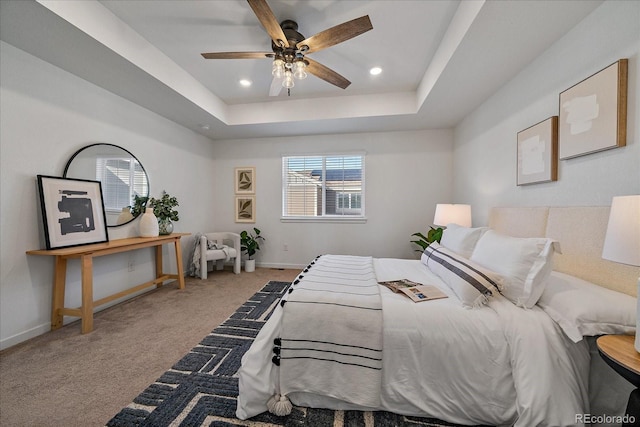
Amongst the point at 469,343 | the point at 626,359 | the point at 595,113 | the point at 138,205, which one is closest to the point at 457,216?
the point at 595,113

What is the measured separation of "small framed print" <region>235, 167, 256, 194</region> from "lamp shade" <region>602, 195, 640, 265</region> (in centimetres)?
442

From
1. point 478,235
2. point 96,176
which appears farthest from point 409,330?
point 96,176

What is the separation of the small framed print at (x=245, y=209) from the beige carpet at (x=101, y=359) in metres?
1.92

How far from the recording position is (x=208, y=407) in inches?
53.8

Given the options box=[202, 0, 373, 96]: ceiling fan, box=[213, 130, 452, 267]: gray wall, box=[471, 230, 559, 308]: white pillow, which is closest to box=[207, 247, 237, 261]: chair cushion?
box=[213, 130, 452, 267]: gray wall

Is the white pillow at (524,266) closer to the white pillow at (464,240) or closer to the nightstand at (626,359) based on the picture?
the nightstand at (626,359)

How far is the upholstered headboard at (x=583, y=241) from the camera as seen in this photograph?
1.33 meters

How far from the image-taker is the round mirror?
2494 mm

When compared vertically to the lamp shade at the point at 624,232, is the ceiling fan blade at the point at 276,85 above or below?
above

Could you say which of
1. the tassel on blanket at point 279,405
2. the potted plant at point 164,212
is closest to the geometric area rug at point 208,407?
the tassel on blanket at point 279,405

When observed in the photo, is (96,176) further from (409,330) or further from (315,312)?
(409,330)

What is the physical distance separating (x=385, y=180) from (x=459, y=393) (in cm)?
338

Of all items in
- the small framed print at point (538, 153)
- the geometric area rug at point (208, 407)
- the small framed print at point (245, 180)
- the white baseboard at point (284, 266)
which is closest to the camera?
the geometric area rug at point (208, 407)

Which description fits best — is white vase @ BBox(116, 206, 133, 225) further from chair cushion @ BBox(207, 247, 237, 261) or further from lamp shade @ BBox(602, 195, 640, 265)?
lamp shade @ BBox(602, 195, 640, 265)
